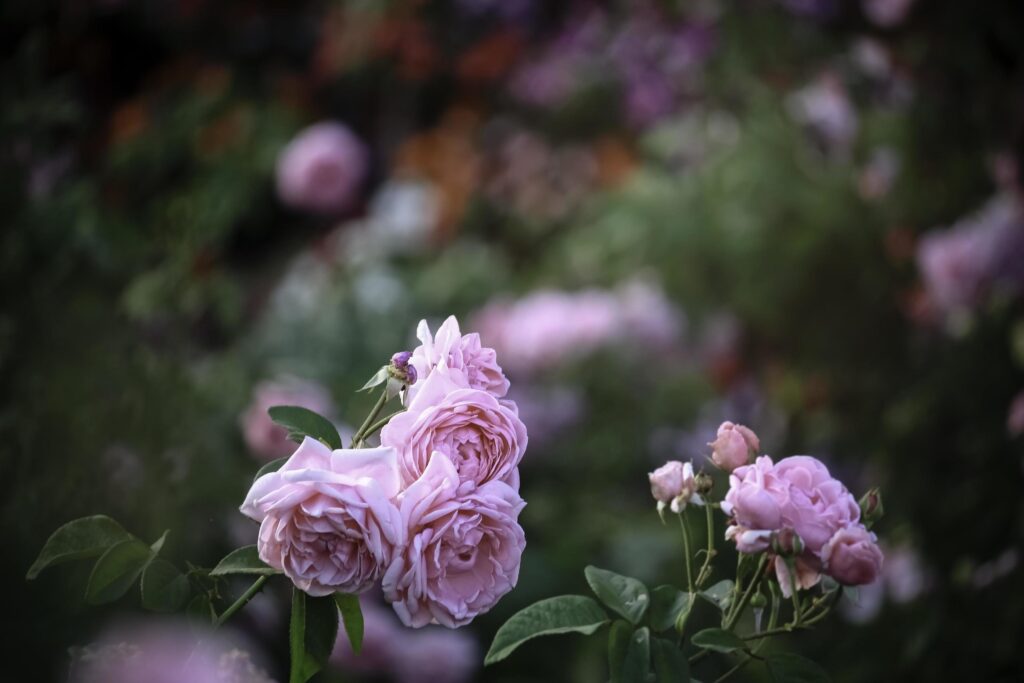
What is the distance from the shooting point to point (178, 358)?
1.69 meters

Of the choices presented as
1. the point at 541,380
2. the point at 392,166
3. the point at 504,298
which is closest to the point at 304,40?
the point at 392,166

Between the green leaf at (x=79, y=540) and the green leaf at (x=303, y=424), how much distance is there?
0.39 feet

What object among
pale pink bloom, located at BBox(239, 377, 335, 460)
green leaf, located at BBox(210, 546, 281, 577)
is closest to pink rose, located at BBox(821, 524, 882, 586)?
green leaf, located at BBox(210, 546, 281, 577)

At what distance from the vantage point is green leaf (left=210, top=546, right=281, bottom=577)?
1.93 ft

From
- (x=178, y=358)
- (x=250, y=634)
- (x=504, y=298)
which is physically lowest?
(x=250, y=634)

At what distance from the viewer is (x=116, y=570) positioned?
0.60 meters

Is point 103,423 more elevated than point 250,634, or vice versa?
point 103,423

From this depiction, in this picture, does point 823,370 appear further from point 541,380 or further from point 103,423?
point 103,423

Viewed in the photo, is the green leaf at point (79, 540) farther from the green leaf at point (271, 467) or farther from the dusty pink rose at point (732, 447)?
the dusty pink rose at point (732, 447)

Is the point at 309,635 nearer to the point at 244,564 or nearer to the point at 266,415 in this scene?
the point at 244,564

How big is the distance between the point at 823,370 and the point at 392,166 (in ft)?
8.85

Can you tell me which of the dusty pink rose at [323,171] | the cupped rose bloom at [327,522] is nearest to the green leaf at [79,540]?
the cupped rose bloom at [327,522]

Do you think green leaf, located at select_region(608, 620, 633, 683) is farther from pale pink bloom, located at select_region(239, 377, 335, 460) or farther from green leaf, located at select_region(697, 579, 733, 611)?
pale pink bloom, located at select_region(239, 377, 335, 460)

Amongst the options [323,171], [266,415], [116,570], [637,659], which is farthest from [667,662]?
[323,171]
